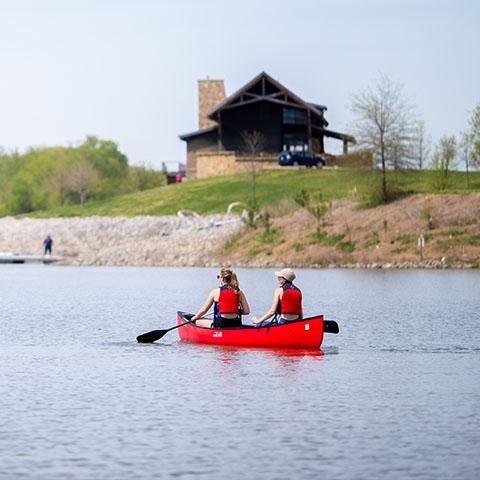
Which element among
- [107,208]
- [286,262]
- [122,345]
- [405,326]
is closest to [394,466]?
[122,345]

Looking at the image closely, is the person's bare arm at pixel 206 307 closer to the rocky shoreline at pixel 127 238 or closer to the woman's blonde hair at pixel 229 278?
the woman's blonde hair at pixel 229 278

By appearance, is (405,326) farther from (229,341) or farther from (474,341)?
(229,341)

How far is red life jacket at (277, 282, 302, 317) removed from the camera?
29.6 meters

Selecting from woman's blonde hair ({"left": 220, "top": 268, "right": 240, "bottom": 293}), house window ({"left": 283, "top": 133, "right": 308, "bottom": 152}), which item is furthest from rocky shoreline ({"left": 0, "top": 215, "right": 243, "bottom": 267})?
woman's blonde hair ({"left": 220, "top": 268, "right": 240, "bottom": 293})

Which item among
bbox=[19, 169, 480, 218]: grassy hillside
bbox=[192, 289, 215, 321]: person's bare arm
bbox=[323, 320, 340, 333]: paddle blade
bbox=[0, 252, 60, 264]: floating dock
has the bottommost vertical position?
bbox=[323, 320, 340, 333]: paddle blade

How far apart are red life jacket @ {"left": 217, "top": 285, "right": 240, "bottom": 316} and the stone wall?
92.6 m

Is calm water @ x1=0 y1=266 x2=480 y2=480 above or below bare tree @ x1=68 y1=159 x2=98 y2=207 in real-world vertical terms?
below

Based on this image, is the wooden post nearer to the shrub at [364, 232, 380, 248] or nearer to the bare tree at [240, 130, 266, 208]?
the bare tree at [240, 130, 266, 208]

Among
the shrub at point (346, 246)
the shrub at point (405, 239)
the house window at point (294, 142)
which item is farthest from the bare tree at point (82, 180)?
the shrub at point (405, 239)

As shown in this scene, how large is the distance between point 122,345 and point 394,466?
1656 cm

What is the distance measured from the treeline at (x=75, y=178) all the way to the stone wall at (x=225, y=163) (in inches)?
558

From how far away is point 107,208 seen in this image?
121250 mm

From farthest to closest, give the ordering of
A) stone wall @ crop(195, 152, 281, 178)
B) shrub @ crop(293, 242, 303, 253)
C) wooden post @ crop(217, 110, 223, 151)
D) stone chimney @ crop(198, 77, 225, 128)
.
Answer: stone chimney @ crop(198, 77, 225, 128), wooden post @ crop(217, 110, 223, 151), stone wall @ crop(195, 152, 281, 178), shrub @ crop(293, 242, 303, 253)

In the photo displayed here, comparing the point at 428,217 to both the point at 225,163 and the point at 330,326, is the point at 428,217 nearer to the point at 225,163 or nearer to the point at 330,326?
the point at 225,163
